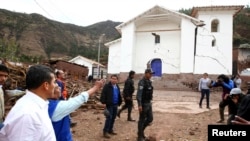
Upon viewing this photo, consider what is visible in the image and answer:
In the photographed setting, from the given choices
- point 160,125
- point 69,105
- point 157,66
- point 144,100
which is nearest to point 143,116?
point 144,100

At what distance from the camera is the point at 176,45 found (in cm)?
2777

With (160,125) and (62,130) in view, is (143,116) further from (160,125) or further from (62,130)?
(62,130)

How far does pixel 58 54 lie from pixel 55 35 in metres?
5.58

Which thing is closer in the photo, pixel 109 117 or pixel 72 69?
pixel 109 117

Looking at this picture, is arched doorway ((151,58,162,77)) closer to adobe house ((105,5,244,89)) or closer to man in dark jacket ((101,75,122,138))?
adobe house ((105,5,244,89))

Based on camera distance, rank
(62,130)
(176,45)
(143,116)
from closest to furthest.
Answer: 1. (62,130)
2. (143,116)
3. (176,45)

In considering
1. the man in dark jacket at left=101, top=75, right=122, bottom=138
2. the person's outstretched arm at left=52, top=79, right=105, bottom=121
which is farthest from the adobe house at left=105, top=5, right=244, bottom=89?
the person's outstretched arm at left=52, top=79, right=105, bottom=121

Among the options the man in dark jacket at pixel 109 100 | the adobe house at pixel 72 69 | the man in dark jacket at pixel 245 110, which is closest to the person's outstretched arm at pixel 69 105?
the man in dark jacket at pixel 245 110

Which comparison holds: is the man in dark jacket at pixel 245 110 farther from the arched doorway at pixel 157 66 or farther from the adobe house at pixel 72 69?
the arched doorway at pixel 157 66

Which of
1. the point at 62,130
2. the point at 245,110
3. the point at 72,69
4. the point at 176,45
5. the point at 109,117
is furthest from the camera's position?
the point at 176,45

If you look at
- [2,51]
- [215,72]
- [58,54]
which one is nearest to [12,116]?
[215,72]

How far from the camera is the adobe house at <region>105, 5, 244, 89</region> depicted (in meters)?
25.9

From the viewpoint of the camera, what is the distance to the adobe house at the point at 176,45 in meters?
25.9

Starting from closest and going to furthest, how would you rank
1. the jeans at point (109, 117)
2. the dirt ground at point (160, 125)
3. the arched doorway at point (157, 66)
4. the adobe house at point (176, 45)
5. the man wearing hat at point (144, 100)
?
1. the man wearing hat at point (144, 100)
2. the jeans at point (109, 117)
3. the dirt ground at point (160, 125)
4. the adobe house at point (176, 45)
5. the arched doorway at point (157, 66)
